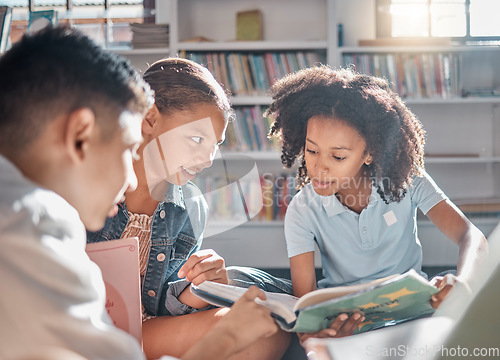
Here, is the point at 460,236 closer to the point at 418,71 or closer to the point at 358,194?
the point at 358,194

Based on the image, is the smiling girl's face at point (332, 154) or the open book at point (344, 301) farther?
the smiling girl's face at point (332, 154)

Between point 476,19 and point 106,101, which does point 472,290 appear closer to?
point 106,101

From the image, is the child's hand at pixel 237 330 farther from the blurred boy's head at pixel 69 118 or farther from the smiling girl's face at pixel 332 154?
the smiling girl's face at pixel 332 154

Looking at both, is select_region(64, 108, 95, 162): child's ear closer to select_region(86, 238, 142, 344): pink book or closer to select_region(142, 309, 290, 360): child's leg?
select_region(86, 238, 142, 344): pink book

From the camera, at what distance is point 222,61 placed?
2.79 metres

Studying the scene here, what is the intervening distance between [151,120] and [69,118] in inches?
A: 21.7

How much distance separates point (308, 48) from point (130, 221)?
6.44 ft

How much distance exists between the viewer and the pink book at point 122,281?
2.94 feet

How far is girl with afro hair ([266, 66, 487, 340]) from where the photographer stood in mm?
1287

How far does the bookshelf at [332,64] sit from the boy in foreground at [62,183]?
2.05m

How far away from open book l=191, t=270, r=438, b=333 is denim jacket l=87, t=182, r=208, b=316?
0.68ft

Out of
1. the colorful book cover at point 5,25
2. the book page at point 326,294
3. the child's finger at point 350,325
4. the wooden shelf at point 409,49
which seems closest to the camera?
the book page at point 326,294

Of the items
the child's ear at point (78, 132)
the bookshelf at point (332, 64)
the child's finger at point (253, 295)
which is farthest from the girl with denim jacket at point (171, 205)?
the bookshelf at point (332, 64)

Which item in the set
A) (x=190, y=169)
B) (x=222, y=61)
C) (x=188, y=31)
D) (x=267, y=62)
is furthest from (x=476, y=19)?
(x=190, y=169)
